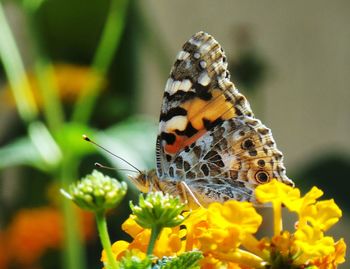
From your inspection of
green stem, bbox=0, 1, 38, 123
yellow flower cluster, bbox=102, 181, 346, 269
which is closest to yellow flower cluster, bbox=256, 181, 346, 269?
yellow flower cluster, bbox=102, 181, 346, 269

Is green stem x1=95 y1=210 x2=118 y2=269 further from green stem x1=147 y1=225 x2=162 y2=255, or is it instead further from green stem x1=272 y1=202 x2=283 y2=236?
green stem x1=272 y1=202 x2=283 y2=236

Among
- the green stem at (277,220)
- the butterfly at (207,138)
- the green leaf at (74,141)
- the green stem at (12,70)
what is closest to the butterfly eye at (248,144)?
the butterfly at (207,138)

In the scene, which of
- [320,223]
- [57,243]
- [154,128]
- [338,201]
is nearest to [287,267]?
[320,223]

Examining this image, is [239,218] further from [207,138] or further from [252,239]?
[207,138]

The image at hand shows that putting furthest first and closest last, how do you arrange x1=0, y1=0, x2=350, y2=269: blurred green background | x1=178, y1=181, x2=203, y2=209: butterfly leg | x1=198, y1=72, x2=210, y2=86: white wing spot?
x1=0, y1=0, x2=350, y2=269: blurred green background < x1=198, y1=72, x2=210, y2=86: white wing spot < x1=178, y1=181, x2=203, y2=209: butterfly leg

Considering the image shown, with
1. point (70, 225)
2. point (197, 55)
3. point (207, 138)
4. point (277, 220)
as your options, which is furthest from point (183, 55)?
point (70, 225)

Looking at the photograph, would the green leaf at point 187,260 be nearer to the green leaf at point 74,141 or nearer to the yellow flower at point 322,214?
the yellow flower at point 322,214

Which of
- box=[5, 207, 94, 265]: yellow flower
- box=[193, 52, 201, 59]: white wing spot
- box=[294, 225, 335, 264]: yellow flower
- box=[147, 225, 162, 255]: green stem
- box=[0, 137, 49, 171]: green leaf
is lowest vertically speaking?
box=[5, 207, 94, 265]: yellow flower
